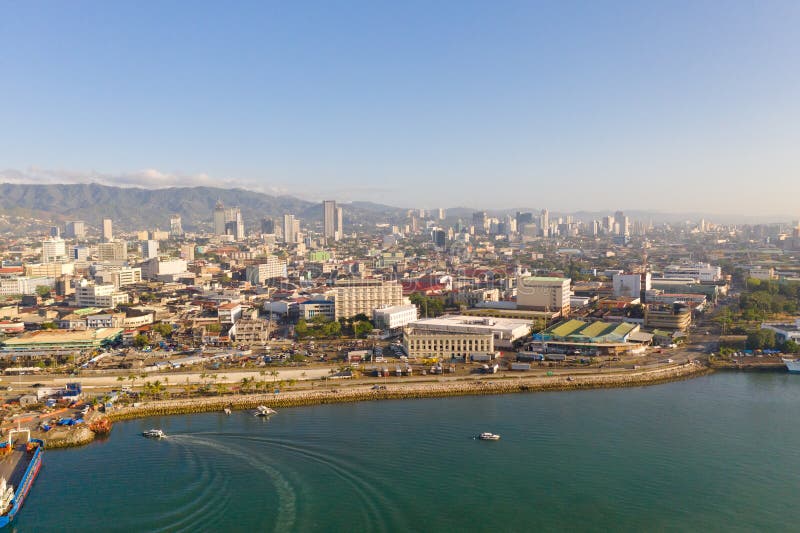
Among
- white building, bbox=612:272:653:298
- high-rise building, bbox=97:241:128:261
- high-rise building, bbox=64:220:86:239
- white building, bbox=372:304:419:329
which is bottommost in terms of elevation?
white building, bbox=372:304:419:329

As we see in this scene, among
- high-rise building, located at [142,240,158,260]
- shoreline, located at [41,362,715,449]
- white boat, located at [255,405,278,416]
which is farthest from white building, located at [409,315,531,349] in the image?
high-rise building, located at [142,240,158,260]

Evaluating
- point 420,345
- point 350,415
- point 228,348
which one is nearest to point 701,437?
point 350,415

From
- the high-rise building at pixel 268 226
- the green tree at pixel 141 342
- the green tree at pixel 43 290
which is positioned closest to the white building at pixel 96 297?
the green tree at pixel 43 290

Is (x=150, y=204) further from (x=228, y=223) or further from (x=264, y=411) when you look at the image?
(x=264, y=411)

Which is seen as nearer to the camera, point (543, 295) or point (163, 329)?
point (163, 329)

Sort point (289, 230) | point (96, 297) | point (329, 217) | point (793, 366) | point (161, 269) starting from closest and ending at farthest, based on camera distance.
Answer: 1. point (793, 366)
2. point (96, 297)
3. point (161, 269)
4. point (289, 230)
5. point (329, 217)

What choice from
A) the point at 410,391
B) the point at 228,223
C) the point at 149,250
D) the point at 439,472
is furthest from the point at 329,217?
the point at 439,472

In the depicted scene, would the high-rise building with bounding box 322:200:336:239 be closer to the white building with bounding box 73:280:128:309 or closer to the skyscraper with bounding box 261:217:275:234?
the skyscraper with bounding box 261:217:275:234
